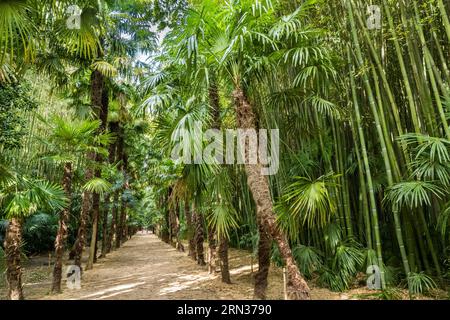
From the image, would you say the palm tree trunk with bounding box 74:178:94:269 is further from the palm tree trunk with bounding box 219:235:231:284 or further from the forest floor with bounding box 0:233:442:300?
the palm tree trunk with bounding box 219:235:231:284

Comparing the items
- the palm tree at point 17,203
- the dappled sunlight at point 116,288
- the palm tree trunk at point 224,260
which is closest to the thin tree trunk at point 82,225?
the dappled sunlight at point 116,288

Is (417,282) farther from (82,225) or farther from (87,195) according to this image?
(87,195)

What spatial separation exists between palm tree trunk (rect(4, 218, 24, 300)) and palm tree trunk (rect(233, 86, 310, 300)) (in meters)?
3.71

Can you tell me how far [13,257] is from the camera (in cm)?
441

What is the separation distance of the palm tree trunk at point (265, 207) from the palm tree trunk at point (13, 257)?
3.71 metres

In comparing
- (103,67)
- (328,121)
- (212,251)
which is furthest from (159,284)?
(103,67)

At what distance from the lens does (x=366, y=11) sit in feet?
15.2

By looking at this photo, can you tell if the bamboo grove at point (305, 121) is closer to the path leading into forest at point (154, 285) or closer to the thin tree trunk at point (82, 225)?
the path leading into forest at point (154, 285)

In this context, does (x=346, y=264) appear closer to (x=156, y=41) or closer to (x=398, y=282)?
(x=398, y=282)

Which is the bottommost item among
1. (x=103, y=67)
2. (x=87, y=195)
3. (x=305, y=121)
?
(x=87, y=195)

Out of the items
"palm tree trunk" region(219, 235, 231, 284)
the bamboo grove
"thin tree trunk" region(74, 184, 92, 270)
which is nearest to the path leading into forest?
"palm tree trunk" region(219, 235, 231, 284)

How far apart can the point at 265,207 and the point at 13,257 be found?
3.93m

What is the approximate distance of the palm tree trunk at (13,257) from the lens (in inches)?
173

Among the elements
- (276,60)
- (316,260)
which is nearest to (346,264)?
(316,260)
